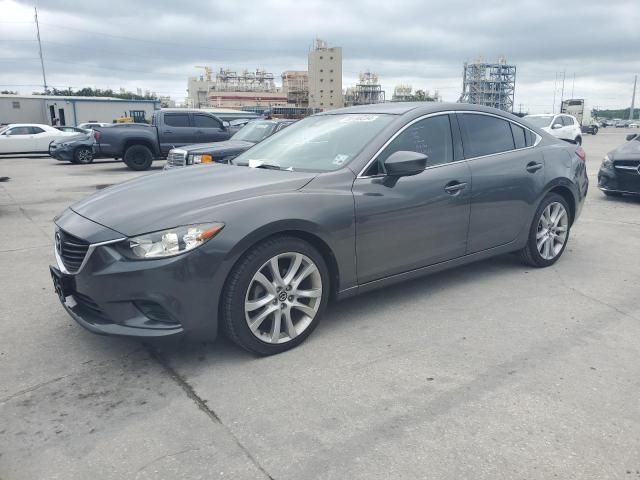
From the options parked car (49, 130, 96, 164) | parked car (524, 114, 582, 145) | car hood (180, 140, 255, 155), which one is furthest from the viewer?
parked car (524, 114, 582, 145)

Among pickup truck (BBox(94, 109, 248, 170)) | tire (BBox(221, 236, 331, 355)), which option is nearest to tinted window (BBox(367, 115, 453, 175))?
tire (BBox(221, 236, 331, 355))

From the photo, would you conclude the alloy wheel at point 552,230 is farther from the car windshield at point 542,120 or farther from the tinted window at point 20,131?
the tinted window at point 20,131

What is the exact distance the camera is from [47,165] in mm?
18250

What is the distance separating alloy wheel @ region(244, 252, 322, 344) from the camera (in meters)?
3.23

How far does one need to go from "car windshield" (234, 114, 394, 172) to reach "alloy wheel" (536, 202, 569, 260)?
6.70 ft

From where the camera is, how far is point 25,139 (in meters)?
22.1

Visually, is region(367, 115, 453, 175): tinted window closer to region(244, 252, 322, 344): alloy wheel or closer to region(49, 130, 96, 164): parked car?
region(244, 252, 322, 344): alloy wheel

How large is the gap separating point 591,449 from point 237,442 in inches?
63.2

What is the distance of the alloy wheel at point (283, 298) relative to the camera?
3227mm

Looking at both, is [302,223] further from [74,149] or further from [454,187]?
[74,149]

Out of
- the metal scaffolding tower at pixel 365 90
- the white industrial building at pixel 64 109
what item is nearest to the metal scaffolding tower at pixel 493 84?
the metal scaffolding tower at pixel 365 90

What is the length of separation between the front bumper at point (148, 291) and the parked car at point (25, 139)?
21948 millimetres

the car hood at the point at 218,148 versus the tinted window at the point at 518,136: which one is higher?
the tinted window at the point at 518,136

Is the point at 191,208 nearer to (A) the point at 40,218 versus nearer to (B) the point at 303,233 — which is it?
(B) the point at 303,233
